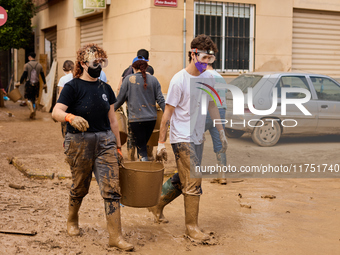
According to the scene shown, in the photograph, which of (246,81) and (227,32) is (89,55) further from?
(227,32)

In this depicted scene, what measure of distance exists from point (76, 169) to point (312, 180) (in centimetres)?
476

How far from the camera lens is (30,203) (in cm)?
628

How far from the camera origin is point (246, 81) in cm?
1145

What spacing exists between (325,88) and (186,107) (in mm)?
7272

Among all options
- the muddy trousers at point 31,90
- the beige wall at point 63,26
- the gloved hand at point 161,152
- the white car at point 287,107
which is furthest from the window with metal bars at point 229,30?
the gloved hand at point 161,152

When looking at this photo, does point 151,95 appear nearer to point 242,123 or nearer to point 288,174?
point 288,174

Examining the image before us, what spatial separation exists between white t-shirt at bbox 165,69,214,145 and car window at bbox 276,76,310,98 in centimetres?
628

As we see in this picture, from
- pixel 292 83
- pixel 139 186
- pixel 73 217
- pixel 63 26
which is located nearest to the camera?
pixel 139 186

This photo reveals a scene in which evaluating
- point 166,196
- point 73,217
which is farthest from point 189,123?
point 73,217

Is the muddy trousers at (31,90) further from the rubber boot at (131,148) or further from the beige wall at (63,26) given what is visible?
the rubber boot at (131,148)

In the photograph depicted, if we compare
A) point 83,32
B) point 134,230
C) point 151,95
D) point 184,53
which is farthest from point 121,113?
point 83,32

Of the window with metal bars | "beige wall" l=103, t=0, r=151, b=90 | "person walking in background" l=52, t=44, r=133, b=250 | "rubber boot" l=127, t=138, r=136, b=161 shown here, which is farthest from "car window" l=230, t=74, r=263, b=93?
"person walking in background" l=52, t=44, r=133, b=250

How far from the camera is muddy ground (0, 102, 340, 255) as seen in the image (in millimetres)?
4758

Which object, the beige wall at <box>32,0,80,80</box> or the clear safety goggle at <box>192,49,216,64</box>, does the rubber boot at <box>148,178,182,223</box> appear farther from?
the beige wall at <box>32,0,80,80</box>
